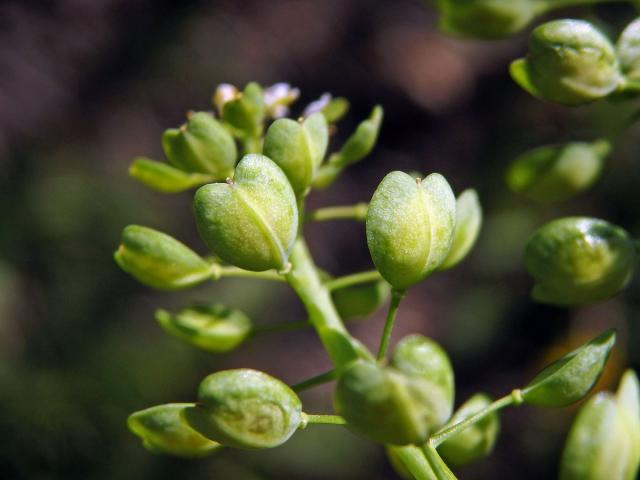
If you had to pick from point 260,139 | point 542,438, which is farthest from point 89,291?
point 260,139

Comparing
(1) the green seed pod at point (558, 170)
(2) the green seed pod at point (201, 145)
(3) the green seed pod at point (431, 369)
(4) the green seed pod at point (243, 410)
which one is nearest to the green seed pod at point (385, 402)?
(3) the green seed pod at point (431, 369)

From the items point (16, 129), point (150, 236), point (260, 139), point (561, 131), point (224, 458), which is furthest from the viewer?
point (16, 129)

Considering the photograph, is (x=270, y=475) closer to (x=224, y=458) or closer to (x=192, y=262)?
(x=224, y=458)

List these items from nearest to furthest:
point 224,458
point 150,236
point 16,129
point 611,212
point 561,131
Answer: point 150,236 → point 224,458 → point 611,212 → point 561,131 → point 16,129

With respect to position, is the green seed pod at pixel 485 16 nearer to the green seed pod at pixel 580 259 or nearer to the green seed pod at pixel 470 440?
the green seed pod at pixel 580 259

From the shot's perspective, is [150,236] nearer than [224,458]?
Yes

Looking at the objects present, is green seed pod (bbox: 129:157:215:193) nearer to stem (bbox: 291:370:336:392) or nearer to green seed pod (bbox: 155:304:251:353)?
green seed pod (bbox: 155:304:251:353)

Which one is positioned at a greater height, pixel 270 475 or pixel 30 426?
pixel 30 426
